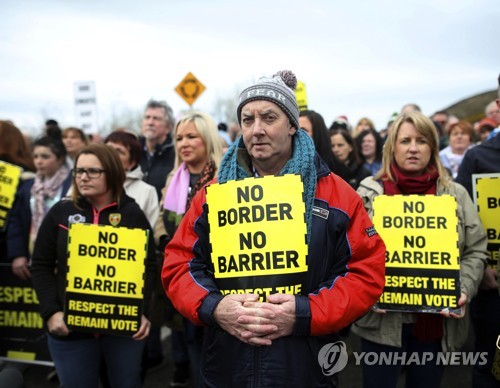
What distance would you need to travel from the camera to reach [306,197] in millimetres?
2305

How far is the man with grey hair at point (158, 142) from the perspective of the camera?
18.4 ft

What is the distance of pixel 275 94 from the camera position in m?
2.39

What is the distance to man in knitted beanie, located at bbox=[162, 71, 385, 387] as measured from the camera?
2.14m

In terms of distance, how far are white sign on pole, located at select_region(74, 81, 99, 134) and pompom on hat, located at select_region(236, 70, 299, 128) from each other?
A: 9.33m

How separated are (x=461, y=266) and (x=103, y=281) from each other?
7.80 feet

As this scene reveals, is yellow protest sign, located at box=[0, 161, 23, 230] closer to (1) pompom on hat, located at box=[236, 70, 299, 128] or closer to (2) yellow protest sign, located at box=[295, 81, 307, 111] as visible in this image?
(1) pompom on hat, located at box=[236, 70, 299, 128]

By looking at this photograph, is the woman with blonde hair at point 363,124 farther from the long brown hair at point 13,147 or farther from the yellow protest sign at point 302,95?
the long brown hair at point 13,147

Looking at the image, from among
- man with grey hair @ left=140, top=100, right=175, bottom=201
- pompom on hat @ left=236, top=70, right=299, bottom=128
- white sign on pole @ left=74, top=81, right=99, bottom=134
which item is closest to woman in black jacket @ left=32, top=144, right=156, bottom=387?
pompom on hat @ left=236, top=70, right=299, bottom=128

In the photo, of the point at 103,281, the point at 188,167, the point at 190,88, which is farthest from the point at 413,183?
the point at 190,88

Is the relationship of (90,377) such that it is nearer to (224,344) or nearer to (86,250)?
(86,250)

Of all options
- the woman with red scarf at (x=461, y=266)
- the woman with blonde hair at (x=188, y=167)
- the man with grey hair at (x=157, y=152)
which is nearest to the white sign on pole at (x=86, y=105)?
the man with grey hair at (x=157, y=152)

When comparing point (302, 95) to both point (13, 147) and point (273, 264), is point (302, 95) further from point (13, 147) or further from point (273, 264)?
point (273, 264)

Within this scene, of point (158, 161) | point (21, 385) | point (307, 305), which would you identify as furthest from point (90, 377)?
point (158, 161)

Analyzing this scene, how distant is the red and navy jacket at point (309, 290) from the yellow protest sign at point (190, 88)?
26.1 feet
